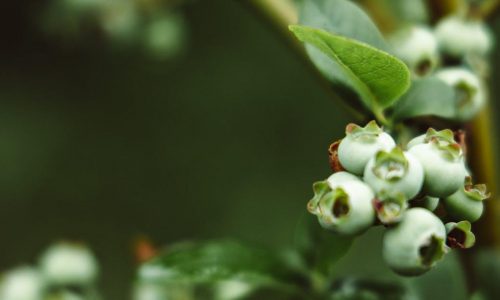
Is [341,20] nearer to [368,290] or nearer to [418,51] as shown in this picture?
[418,51]

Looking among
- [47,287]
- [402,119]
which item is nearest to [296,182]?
[47,287]

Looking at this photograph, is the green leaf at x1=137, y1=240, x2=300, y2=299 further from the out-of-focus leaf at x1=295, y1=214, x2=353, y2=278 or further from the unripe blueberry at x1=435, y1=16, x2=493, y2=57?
the unripe blueberry at x1=435, y1=16, x2=493, y2=57

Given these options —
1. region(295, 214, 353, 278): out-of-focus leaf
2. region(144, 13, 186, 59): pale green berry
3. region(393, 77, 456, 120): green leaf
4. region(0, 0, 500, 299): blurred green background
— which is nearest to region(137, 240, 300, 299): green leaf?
region(295, 214, 353, 278): out-of-focus leaf

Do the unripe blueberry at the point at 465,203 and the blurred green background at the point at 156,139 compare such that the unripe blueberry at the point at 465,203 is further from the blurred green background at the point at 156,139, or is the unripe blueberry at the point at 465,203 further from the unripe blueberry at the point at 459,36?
the blurred green background at the point at 156,139

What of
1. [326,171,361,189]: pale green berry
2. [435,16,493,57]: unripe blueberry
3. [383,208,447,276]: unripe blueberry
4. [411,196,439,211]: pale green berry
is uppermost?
[435,16,493,57]: unripe blueberry

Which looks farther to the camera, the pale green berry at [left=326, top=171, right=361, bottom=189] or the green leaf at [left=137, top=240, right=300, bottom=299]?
the green leaf at [left=137, top=240, right=300, bottom=299]

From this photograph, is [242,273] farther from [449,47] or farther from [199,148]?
[199,148]

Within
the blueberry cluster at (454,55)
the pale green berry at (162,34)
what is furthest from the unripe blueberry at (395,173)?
the pale green berry at (162,34)
